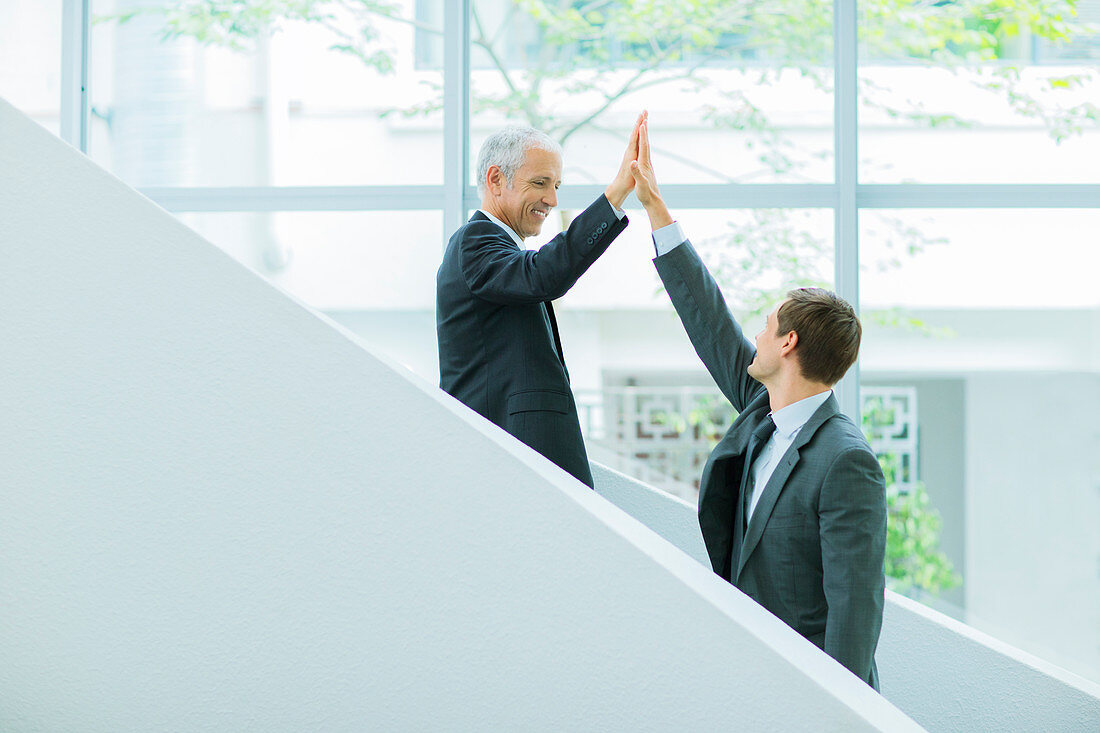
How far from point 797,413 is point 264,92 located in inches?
112

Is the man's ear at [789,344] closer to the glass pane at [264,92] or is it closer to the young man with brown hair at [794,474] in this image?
the young man with brown hair at [794,474]

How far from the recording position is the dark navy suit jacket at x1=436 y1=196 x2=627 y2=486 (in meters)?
1.86

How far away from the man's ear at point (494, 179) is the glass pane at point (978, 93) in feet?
6.78

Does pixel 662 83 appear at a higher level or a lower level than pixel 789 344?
higher

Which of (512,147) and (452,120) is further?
(452,120)

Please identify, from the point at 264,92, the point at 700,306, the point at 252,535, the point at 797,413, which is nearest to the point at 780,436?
the point at 797,413

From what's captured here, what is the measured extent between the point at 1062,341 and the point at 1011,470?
54 centimetres

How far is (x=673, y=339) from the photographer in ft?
12.3

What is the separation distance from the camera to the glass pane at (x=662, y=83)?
3.61m

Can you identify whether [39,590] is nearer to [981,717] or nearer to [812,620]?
[812,620]

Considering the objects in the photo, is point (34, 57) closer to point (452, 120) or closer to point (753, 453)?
point (452, 120)

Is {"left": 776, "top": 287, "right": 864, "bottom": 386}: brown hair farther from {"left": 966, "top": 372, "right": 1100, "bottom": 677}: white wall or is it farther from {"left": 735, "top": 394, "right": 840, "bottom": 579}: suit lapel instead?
{"left": 966, "top": 372, "right": 1100, "bottom": 677}: white wall

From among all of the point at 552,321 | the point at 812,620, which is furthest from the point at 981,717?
the point at 552,321

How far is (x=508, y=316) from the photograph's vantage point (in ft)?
6.23
